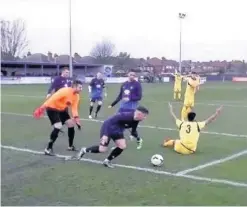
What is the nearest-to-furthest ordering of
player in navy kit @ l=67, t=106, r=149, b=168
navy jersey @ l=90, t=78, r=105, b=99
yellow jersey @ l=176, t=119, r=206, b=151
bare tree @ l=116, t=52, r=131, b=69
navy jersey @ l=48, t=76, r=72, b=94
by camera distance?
player in navy kit @ l=67, t=106, r=149, b=168
yellow jersey @ l=176, t=119, r=206, b=151
navy jersey @ l=48, t=76, r=72, b=94
navy jersey @ l=90, t=78, r=105, b=99
bare tree @ l=116, t=52, r=131, b=69

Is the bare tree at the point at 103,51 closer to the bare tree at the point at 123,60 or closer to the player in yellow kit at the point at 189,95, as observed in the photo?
the bare tree at the point at 123,60

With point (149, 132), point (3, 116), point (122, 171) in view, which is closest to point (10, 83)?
point (3, 116)

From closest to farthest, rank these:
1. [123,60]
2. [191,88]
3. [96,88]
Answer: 1. [191,88]
2. [96,88]
3. [123,60]

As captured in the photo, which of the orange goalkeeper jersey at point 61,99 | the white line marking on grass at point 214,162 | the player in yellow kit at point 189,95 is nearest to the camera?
the white line marking on grass at point 214,162

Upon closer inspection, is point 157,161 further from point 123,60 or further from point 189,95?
point 123,60

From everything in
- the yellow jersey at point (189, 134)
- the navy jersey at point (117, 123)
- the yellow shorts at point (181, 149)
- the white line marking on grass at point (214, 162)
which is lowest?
the white line marking on grass at point (214, 162)

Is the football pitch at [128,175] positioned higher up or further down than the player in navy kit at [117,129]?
further down

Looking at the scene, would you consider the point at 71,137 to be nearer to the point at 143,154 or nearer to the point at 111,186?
the point at 143,154

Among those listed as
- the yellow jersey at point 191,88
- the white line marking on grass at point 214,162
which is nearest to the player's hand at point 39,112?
the white line marking on grass at point 214,162

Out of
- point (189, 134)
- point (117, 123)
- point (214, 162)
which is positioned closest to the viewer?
point (117, 123)

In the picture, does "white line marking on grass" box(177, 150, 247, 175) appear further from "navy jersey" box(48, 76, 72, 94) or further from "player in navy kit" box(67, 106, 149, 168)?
"navy jersey" box(48, 76, 72, 94)

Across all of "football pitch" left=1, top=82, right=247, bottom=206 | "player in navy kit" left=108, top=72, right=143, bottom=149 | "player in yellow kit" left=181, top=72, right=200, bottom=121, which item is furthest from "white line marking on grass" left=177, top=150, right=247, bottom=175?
"player in yellow kit" left=181, top=72, right=200, bottom=121

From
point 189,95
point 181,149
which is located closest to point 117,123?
point 181,149

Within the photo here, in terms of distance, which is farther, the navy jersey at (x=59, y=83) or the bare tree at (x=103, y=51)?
the bare tree at (x=103, y=51)
